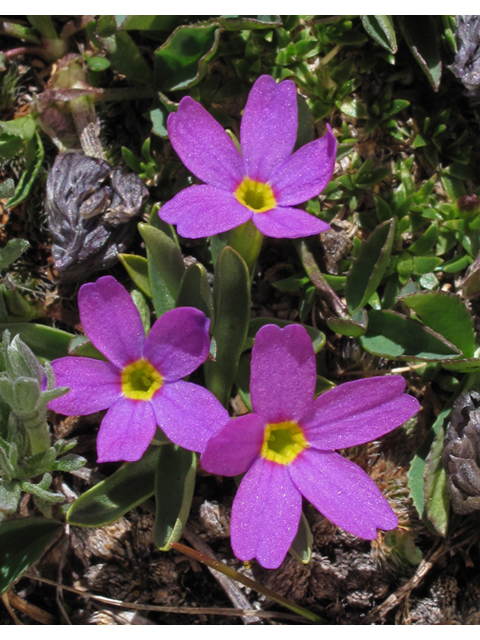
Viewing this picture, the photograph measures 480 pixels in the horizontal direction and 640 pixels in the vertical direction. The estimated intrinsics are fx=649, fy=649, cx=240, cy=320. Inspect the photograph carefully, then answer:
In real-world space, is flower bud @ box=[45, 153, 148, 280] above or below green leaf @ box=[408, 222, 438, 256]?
above

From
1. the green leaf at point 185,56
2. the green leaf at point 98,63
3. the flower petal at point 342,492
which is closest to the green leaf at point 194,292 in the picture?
the flower petal at point 342,492

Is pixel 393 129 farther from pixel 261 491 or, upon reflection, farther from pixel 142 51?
pixel 261 491

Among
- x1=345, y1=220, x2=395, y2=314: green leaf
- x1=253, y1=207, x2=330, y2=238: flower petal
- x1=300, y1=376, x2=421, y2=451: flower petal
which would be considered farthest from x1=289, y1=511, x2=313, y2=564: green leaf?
x1=253, y1=207, x2=330, y2=238: flower petal

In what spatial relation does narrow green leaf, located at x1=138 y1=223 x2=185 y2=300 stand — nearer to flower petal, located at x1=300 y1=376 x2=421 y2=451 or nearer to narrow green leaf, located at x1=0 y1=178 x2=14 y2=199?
narrow green leaf, located at x1=0 y1=178 x2=14 y2=199

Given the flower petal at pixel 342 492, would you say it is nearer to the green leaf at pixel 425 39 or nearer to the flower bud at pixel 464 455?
the flower bud at pixel 464 455

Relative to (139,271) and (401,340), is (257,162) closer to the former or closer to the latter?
(139,271)

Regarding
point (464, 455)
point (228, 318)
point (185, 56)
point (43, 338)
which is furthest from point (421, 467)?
point (185, 56)
